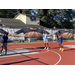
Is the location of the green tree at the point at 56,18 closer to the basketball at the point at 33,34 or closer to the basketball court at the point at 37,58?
the basketball at the point at 33,34

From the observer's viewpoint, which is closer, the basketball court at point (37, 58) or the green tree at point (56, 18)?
the basketball court at point (37, 58)

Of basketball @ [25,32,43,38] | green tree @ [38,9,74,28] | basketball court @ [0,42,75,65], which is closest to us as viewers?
basketball court @ [0,42,75,65]

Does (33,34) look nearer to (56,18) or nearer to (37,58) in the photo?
(37,58)

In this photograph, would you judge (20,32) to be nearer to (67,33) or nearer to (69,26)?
(67,33)

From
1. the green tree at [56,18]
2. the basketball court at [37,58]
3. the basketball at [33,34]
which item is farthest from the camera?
the green tree at [56,18]

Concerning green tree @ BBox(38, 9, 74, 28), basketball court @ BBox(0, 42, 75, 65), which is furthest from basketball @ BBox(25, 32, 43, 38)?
green tree @ BBox(38, 9, 74, 28)

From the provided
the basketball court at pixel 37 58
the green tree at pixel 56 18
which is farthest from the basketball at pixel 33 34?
the green tree at pixel 56 18

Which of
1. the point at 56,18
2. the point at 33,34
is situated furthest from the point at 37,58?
the point at 56,18

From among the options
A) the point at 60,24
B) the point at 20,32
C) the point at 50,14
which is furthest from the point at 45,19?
the point at 20,32

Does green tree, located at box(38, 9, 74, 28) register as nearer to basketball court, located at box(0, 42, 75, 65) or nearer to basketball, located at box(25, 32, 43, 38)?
basketball, located at box(25, 32, 43, 38)

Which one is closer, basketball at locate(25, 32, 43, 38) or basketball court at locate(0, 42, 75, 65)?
basketball court at locate(0, 42, 75, 65)

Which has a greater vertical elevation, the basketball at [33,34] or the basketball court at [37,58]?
the basketball at [33,34]

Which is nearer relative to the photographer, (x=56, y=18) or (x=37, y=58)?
(x=37, y=58)

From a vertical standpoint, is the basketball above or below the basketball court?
above
